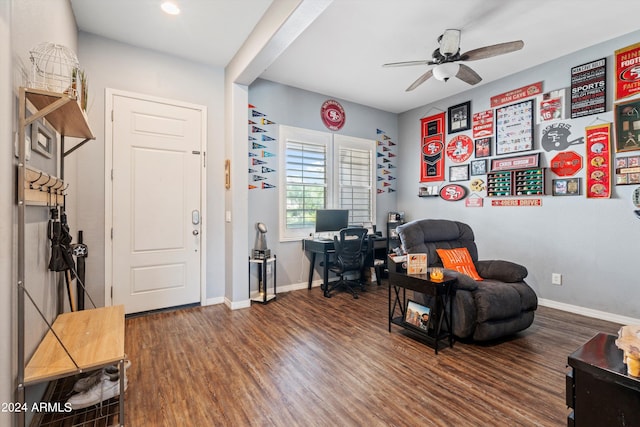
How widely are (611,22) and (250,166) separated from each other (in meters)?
4.18

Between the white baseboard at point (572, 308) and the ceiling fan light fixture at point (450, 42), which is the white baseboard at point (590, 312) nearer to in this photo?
the white baseboard at point (572, 308)

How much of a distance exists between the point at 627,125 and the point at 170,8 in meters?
4.66

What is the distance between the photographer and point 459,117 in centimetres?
465

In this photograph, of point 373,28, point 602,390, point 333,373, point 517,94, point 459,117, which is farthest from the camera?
point 459,117

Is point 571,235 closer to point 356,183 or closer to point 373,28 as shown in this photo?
point 356,183

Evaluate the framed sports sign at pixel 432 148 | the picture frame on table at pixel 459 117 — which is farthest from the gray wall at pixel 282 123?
the picture frame on table at pixel 459 117

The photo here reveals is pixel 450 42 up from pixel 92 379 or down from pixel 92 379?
up

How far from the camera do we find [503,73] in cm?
399

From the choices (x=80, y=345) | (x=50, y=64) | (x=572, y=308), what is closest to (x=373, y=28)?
(x=50, y=64)

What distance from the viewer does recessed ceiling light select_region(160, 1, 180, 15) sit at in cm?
257

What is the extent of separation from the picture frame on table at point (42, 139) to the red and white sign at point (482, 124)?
15.9 feet

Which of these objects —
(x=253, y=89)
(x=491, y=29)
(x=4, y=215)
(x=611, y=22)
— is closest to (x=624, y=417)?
(x=4, y=215)

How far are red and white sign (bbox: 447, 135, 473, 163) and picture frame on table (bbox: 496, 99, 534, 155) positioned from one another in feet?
1.40

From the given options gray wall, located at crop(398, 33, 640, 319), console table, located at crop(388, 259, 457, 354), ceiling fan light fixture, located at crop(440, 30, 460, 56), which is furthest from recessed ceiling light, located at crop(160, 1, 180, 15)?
gray wall, located at crop(398, 33, 640, 319)
